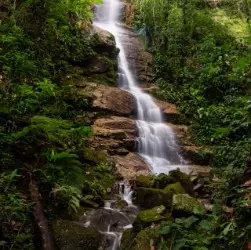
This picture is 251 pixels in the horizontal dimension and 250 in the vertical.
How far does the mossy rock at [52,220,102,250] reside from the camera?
4980 millimetres

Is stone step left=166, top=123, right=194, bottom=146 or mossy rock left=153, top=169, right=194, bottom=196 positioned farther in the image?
stone step left=166, top=123, right=194, bottom=146

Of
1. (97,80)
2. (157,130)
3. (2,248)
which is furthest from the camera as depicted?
(97,80)

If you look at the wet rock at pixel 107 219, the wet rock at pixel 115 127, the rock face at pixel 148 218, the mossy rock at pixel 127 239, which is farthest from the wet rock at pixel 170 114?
the mossy rock at pixel 127 239

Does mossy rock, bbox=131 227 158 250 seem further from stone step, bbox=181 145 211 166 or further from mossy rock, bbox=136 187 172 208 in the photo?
stone step, bbox=181 145 211 166

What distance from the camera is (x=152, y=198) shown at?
6.99 m

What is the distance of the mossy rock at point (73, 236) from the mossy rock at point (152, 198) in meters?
1.72

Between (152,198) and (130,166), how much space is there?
8.77 ft

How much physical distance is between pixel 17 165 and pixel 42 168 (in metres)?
0.41

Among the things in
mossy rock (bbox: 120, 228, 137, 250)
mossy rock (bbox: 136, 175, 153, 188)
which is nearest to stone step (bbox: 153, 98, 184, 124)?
mossy rock (bbox: 136, 175, 153, 188)

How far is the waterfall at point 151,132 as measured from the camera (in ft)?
35.9

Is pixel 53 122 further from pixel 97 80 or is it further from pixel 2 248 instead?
pixel 97 80

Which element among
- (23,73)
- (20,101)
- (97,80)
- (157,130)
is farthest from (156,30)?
(20,101)

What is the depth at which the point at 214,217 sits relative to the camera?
14.3 ft

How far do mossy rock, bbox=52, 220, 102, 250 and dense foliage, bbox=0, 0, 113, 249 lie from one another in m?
0.28
